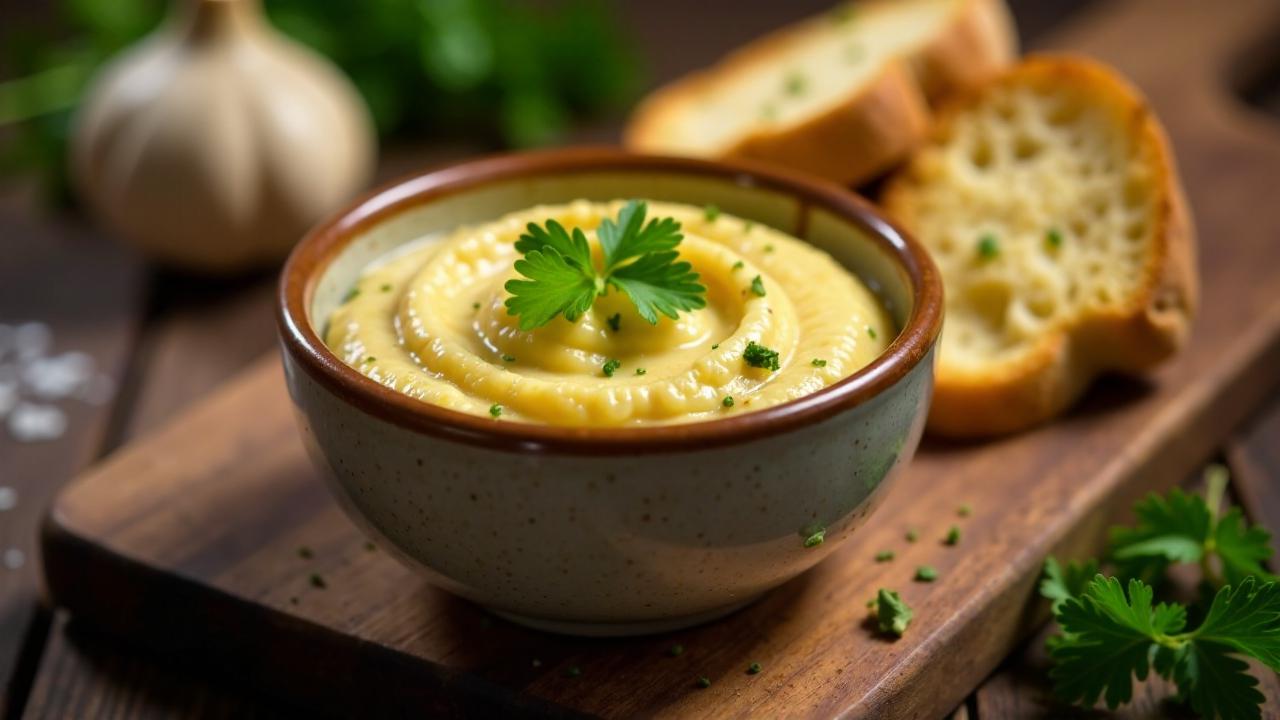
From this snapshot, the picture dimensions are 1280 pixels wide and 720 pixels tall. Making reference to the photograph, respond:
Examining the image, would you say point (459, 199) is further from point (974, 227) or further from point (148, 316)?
point (148, 316)

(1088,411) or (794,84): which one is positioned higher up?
(794,84)

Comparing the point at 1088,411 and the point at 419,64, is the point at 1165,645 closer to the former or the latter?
the point at 1088,411

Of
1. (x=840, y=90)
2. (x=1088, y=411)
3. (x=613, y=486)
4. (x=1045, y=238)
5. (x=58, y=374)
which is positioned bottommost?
(x=1088, y=411)

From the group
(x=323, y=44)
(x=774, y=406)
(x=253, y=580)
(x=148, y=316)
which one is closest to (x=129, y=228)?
(x=148, y=316)

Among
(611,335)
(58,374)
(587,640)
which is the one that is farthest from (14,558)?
(611,335)

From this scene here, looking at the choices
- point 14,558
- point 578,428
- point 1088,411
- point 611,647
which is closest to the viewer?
point 578,428
